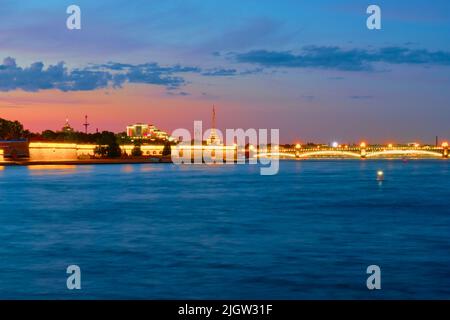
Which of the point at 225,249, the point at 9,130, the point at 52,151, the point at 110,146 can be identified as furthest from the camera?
the point at 110,146

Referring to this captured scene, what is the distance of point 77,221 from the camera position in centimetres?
3481

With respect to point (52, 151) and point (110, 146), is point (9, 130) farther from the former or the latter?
point (110, 146)

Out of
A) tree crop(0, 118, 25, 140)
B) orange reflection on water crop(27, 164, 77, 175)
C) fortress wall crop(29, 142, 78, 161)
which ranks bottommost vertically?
orange reflection on water crop(27, 164, 77, 175)

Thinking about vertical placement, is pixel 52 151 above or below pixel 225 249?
above

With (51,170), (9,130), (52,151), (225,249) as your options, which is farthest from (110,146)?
(225,249)

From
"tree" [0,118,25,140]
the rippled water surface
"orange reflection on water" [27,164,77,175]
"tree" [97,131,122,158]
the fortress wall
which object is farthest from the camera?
"tree" [97,131,122,158]

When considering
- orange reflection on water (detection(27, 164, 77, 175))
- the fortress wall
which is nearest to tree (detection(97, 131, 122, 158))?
the fortress wall

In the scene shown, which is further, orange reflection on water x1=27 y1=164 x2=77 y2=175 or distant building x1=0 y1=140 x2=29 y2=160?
distant building x1=0 y1=140 x2=29 y2=160

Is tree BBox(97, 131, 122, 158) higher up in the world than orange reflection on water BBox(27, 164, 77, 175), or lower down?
higher up

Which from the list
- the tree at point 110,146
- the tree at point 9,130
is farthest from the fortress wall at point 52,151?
the tree at point 9,130

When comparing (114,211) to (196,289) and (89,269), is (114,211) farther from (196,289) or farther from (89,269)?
(196,289)

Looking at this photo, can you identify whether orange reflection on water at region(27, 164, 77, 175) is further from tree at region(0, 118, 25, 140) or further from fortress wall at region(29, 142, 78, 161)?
tree at region(0, 118, 25, 140)
